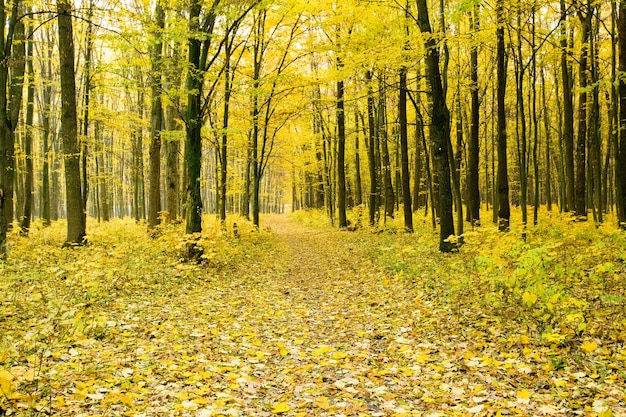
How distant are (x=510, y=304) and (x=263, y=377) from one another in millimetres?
4017

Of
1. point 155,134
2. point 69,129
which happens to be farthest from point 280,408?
point 155,134

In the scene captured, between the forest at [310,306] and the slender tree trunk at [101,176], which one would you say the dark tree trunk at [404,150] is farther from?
the slender tree trunk at [101,176]

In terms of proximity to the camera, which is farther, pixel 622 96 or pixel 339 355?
pixel 622 96

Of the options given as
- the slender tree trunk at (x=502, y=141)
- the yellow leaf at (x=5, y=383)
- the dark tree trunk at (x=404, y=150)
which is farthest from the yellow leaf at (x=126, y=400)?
the dark tree trunk at (x=404, y=150)

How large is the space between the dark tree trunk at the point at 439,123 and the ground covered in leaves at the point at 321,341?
202 centimetres

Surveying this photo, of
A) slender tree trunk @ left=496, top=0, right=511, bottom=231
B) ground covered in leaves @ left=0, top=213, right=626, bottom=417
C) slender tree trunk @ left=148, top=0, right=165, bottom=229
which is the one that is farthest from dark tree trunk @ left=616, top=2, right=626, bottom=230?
slender tree trunk @ left=148, top=0, right=165, bottom=229

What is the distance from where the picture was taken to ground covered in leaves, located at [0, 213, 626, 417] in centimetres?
383

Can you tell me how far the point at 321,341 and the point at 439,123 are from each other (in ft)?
24.0

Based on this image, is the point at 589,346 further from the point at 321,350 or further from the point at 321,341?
the point at 321,341

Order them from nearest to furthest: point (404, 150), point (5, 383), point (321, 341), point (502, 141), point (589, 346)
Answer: point (5, 383) < point (589, 346) < point (321, 341) < point (502, 141) < point (404, 150)

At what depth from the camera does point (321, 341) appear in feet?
19.2

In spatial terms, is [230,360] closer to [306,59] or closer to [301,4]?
[301,4]

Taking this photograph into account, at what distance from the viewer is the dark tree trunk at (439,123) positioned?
10.7m

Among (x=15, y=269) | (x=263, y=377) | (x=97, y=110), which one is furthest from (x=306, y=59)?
(x=263, y=377)
